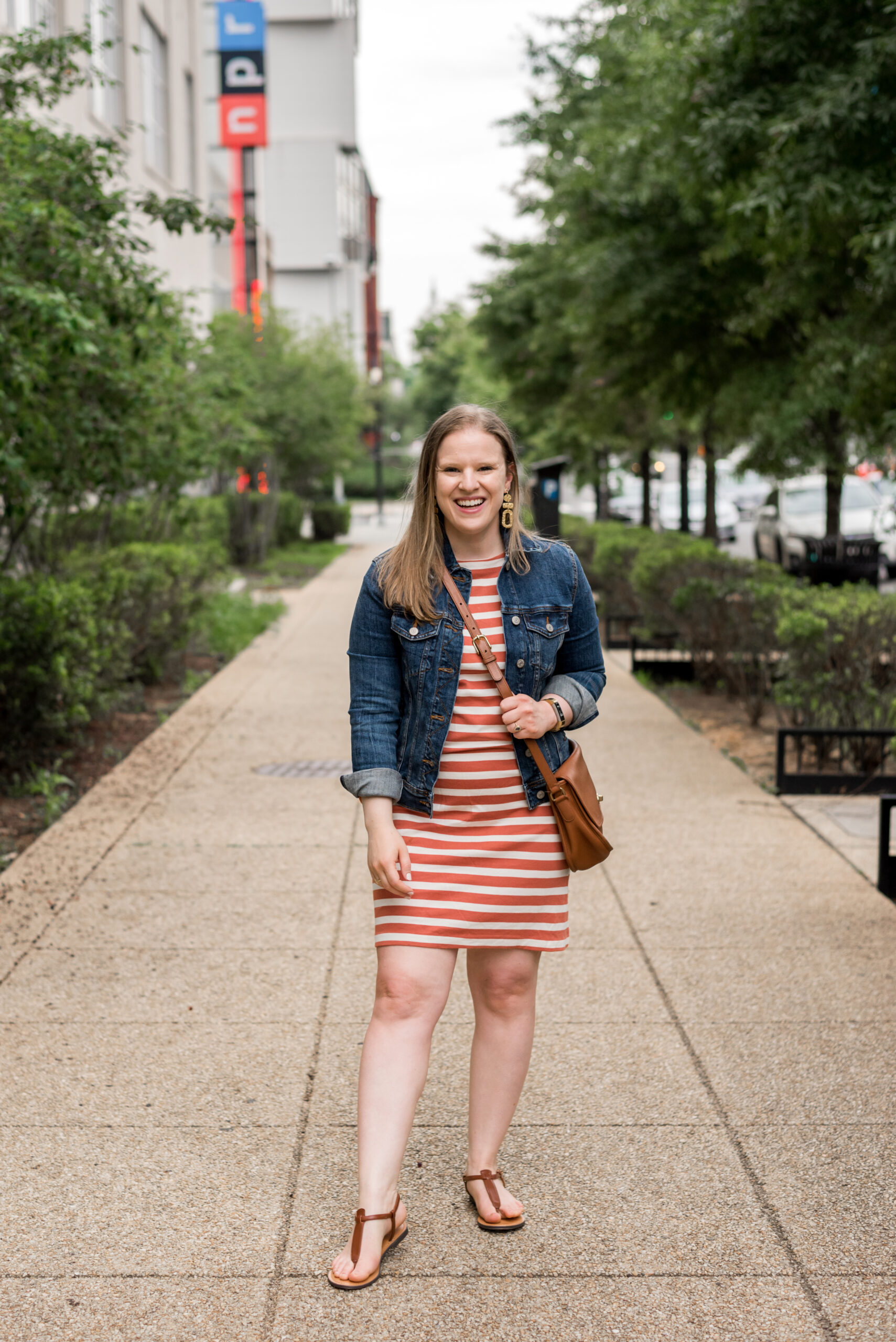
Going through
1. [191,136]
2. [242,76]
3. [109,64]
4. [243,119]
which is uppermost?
[242,76]

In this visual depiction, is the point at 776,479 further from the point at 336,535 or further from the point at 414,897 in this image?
the point at 336,535

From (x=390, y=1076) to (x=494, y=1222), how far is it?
0.49m

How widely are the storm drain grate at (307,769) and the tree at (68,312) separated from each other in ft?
6.26

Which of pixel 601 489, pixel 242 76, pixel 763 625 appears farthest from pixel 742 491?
pixel 763 625

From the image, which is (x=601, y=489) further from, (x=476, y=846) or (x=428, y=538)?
(x=476, y=846)

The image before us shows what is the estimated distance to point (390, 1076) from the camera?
2.95 meters

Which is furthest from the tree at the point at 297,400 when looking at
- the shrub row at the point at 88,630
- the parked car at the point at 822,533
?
the shrub row at the point at 88,630

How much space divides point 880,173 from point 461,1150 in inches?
240

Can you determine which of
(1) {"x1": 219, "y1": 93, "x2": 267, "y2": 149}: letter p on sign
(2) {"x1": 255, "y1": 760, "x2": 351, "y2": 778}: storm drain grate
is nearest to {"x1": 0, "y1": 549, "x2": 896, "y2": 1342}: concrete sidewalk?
(2) {"x1": 255, "y1": 760, "x2": 351, "y2": 778}: storm drain grate

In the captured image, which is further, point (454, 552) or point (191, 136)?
point (191, 136)

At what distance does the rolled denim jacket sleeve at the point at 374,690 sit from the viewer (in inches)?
117

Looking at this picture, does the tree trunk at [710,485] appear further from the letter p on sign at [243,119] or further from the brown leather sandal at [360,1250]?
the letter p on sign at [243,119]

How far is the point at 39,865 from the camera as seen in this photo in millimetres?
6258

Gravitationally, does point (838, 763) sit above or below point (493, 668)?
below
